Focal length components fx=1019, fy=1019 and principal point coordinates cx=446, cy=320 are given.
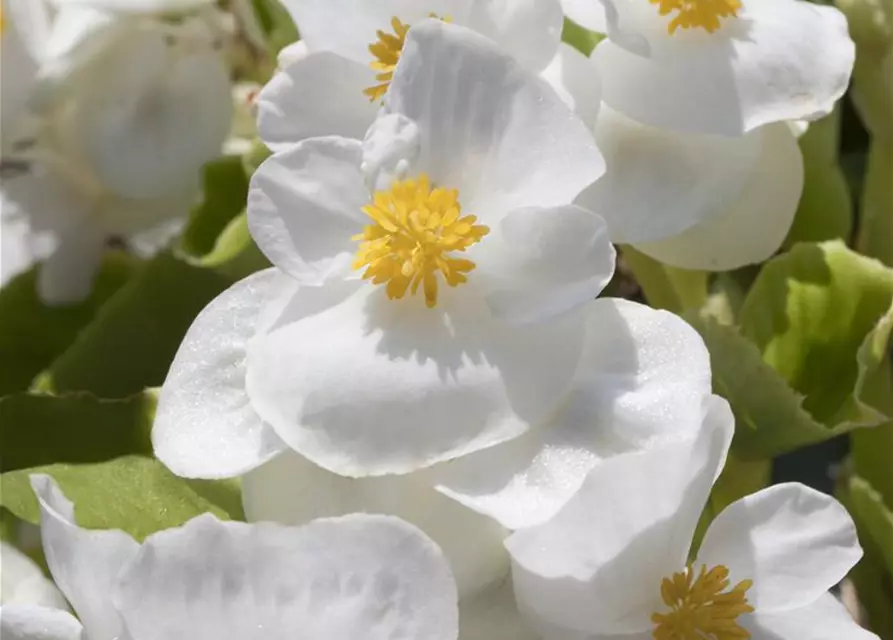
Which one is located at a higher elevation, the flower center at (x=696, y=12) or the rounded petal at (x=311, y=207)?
the flower center at (x=696, y=12)

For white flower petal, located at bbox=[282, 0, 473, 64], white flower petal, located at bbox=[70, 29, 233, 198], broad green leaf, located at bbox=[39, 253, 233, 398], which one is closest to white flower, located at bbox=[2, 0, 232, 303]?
white flower petal, located at bbox=[70, 29, 233, 198]

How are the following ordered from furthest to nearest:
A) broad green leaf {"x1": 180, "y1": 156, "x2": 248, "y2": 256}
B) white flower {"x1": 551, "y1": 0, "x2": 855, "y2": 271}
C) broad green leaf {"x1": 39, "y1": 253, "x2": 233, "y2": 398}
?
broad green leaf {"x1": 180, "y1": 156, "x2": 248, "y2": 256} < broad green leaf {"x1": 39, "y1": 253, "x2": 233, "y2": 398} < white flower {"x1": 551, "y1": 0, "x2": 855, "y2": 271}

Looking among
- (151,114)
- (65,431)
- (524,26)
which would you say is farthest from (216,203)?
(524,26)

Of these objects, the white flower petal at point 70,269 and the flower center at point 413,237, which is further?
the white flower petal at point 70,269

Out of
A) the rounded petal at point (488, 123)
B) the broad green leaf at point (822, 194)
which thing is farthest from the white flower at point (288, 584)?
the broad green leaf at point (822, 194)

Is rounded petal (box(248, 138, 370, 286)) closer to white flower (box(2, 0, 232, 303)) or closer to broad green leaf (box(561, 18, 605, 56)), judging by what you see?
broad green leaf (box(561, 18, 605, 56))

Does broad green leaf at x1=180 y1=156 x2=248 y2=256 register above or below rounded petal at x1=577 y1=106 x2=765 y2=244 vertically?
below

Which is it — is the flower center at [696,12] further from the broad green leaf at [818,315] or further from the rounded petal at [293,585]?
the rounded petal at [293,585]
